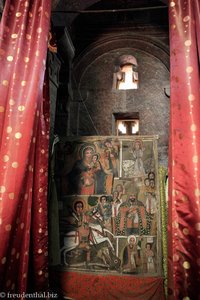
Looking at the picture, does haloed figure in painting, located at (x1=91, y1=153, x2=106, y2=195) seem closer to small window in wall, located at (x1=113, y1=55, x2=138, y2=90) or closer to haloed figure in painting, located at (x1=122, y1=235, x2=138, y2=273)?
haloed figure in painting, located at (x1=122, y1=235, x2=138, y2=273)

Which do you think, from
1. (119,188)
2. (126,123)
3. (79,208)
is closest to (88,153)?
(119,188)

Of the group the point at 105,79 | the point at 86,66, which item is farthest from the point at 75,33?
the point at 105,79

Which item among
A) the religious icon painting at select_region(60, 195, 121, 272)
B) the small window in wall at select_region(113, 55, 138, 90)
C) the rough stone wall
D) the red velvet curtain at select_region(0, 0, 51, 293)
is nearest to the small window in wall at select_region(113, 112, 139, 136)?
the rough stone wall

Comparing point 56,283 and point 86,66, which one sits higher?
point 86,66

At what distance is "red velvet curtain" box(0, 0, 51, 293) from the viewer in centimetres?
205

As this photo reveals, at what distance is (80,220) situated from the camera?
3.27 m

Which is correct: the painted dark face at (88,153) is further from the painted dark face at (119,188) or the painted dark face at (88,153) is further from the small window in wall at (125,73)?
the small window in wall at (125,73)

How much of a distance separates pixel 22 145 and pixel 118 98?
21.5 ft

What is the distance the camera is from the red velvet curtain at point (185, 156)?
6.23 ft

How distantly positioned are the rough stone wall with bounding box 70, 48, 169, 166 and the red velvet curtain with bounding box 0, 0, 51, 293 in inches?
212

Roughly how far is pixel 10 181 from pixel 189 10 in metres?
2.27

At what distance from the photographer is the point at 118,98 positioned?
27.4 ft

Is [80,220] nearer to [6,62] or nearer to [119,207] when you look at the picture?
[119,207]

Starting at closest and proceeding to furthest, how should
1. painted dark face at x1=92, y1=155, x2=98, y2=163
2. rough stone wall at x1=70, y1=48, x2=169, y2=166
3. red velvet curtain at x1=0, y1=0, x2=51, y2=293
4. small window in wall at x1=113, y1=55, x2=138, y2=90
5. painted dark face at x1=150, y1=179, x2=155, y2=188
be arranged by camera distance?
1. red velvet curtain at x1=0, y1=0, x2=51, y2=293
2. painted dark face at x1=150, y1=179, x2=155, y2=188
3. painted dark face at x1=92, y1=155, x2=98, y2=163
4. rough stone wall at x1=70, y1=48, x2=169, y2=166
5. small window in wall at x1=113, y1=55, x2=138, y2=90
